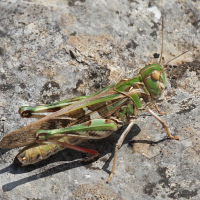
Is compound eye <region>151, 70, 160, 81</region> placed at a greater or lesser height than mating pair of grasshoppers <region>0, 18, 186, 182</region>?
greater

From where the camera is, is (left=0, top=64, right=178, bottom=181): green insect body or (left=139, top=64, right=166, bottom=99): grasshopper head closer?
(left=0, top=64, right=178, bottom=181): green insect body

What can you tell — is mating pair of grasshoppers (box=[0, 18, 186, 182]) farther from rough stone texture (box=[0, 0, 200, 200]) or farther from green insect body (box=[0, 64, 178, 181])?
rough stone texture (box=[0, 0, 200, 200])

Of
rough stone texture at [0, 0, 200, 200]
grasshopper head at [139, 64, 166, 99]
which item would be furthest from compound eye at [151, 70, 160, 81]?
rough stone texture at [0, 0, 200, 200]

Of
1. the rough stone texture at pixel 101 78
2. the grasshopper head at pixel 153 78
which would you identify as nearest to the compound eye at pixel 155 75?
the grasshopper head at pixel 153 78

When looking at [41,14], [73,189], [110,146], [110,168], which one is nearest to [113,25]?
[41,14]

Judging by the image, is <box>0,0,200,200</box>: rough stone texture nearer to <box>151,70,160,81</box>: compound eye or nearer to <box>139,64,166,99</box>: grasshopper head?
<box>139,64,166,99</box>: grasshopper head

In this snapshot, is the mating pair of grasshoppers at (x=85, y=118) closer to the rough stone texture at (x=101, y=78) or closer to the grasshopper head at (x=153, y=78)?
the grasshopper head at (x=153, y=78)
